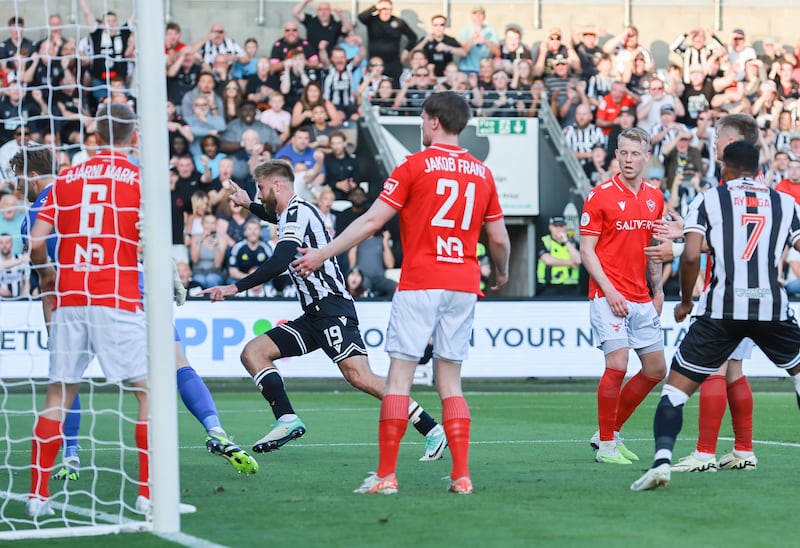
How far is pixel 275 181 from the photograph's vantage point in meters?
9.30

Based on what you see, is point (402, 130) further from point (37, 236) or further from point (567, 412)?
point (37, 236)

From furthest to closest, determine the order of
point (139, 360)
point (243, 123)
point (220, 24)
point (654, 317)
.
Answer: point (220, 24)
point (243, 123)
point (654, 317)
point (139, 360)

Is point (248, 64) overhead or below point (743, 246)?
overhead

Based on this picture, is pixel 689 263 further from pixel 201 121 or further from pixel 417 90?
pixel 417 90

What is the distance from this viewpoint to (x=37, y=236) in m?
6.75

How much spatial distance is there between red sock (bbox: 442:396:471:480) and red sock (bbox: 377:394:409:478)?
246 millimetres

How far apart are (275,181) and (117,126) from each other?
256 cm

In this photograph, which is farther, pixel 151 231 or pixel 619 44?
pixel 619 44

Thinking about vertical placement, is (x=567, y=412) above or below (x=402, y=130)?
below

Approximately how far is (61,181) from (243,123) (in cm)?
1437

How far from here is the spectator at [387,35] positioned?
22.9 m

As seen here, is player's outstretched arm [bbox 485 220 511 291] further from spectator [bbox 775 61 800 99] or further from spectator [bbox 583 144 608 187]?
spectator [bbox 775 61 800 99]

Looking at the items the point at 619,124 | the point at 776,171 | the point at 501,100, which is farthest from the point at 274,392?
the point at 776,171

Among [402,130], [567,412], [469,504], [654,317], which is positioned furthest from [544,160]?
[469,504]
